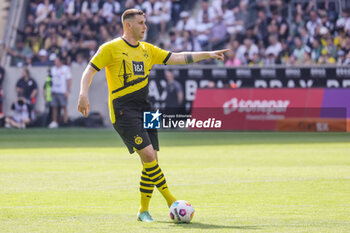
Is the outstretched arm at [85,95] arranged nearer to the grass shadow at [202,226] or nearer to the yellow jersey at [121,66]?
the yellow jersey at [121,66]

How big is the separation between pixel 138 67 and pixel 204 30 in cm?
2170

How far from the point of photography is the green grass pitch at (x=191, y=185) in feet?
26.5

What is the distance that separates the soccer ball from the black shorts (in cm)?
74

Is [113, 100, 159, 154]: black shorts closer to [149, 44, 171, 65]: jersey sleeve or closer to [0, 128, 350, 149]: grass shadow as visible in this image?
[149, 44, 171, 65]: jersey sleeve

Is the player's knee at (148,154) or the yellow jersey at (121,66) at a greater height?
the yellow jersey at (121,66)

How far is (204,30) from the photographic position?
29.9m

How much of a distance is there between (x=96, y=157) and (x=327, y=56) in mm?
12379

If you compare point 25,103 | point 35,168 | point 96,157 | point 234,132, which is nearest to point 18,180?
point 35,168

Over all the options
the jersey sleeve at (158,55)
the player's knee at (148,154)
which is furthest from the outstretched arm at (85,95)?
the jersey sleeve at (158,55)

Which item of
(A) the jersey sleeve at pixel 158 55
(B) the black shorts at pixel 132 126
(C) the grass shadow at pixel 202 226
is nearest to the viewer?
(C) the grass shadow at pixel 202 226

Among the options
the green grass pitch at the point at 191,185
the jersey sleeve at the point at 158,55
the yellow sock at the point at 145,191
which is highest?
the jersey sleeve at the point at 158,55

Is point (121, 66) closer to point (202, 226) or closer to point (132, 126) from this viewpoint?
point (132, 126)

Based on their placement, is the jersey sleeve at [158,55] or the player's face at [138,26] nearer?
the player's face at [138,26]

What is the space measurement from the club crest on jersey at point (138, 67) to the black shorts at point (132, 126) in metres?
0.39
